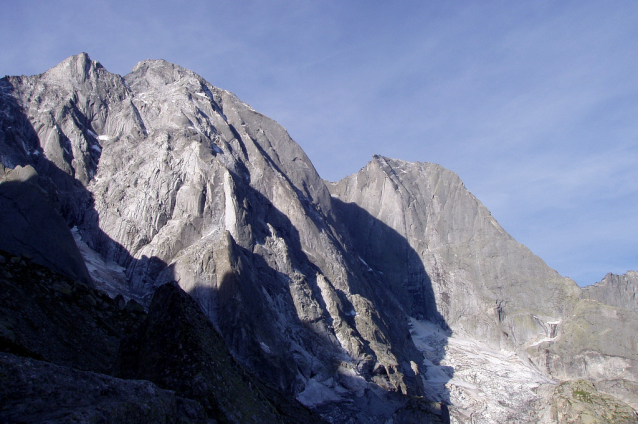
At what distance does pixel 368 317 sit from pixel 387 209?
69918 mm

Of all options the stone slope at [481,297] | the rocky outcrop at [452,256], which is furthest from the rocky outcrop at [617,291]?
the rocky outcrop at [452,256]

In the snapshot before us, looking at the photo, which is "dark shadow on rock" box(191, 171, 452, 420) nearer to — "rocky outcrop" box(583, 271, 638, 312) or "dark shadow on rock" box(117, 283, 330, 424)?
"dark shadow on rock" box(117, 283, 330, 424)

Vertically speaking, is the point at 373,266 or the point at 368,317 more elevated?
the point at 373,266

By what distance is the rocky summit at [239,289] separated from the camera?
1300 cm

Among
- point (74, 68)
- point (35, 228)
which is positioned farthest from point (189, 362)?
point (74, 68)

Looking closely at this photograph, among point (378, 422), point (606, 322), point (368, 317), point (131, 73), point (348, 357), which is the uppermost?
point (131, 73)

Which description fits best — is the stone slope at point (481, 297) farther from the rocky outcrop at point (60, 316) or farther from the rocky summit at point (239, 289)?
the rocky outcrop at point (60, 316)

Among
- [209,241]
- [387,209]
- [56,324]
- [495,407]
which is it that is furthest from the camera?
[387,209]

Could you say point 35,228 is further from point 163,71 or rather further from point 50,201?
point 163,71

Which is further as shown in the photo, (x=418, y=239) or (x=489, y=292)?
(x=418, y=239)

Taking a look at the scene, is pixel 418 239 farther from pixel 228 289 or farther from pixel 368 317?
pixel 228 289

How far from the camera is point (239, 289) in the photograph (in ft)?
231

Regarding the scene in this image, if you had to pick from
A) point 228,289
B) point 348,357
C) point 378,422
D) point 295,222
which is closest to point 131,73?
point 295,222

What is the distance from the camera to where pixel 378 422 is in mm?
54188
